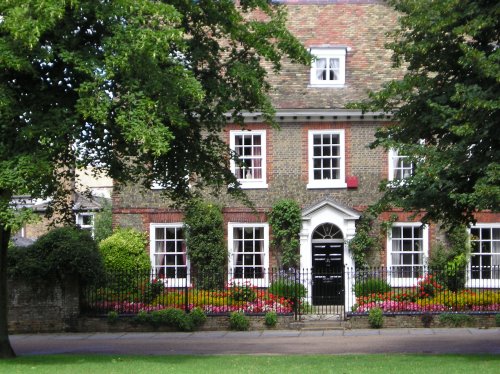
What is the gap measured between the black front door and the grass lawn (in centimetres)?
1094

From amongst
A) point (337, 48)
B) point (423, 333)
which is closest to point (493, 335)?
point (423, 333)

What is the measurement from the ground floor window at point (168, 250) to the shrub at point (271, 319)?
22.3ft

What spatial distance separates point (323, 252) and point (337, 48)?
7442mm

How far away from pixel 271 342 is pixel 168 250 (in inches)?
412

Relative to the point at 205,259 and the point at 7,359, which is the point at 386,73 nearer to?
the point at 205,259

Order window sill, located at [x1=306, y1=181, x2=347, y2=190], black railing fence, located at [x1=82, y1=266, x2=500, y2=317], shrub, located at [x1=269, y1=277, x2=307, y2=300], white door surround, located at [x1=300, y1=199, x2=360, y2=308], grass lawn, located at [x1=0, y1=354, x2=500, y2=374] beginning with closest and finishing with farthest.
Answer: grass lawn, located at [x1=0, y1=354, x2=500, y2=374] → black railing fence, located at [x1=82, y1=266, x2=500, y2=317] → shrub, located at [x1=269, y1=277, x2=307, y2=300] → white door surround, located at [x1=300, y1=199, x2=360, y2=308] → window sill, located at [x1=306, y1=181, x2=347, y2=190]

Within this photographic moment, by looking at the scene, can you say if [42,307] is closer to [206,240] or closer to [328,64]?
[206,240]

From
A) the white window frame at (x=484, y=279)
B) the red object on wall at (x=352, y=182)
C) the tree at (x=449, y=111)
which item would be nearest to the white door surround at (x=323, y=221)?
the red object on wall at (x=352, y=182)

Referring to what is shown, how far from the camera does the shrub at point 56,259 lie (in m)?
27.7

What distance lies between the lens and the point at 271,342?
80.5ft

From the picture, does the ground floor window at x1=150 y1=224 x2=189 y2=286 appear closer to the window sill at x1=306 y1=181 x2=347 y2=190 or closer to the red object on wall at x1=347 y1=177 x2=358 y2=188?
the window sill at x1=306 y1=181 x2=347 y2=190

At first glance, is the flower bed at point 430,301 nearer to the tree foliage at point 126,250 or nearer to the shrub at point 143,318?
the shrub at point 143,318

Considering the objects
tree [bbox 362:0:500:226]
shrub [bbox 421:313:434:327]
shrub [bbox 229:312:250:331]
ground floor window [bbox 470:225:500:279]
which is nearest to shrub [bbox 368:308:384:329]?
shrub [bbox 421:313:434:327]

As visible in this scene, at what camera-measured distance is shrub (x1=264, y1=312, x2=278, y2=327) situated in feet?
90.5
